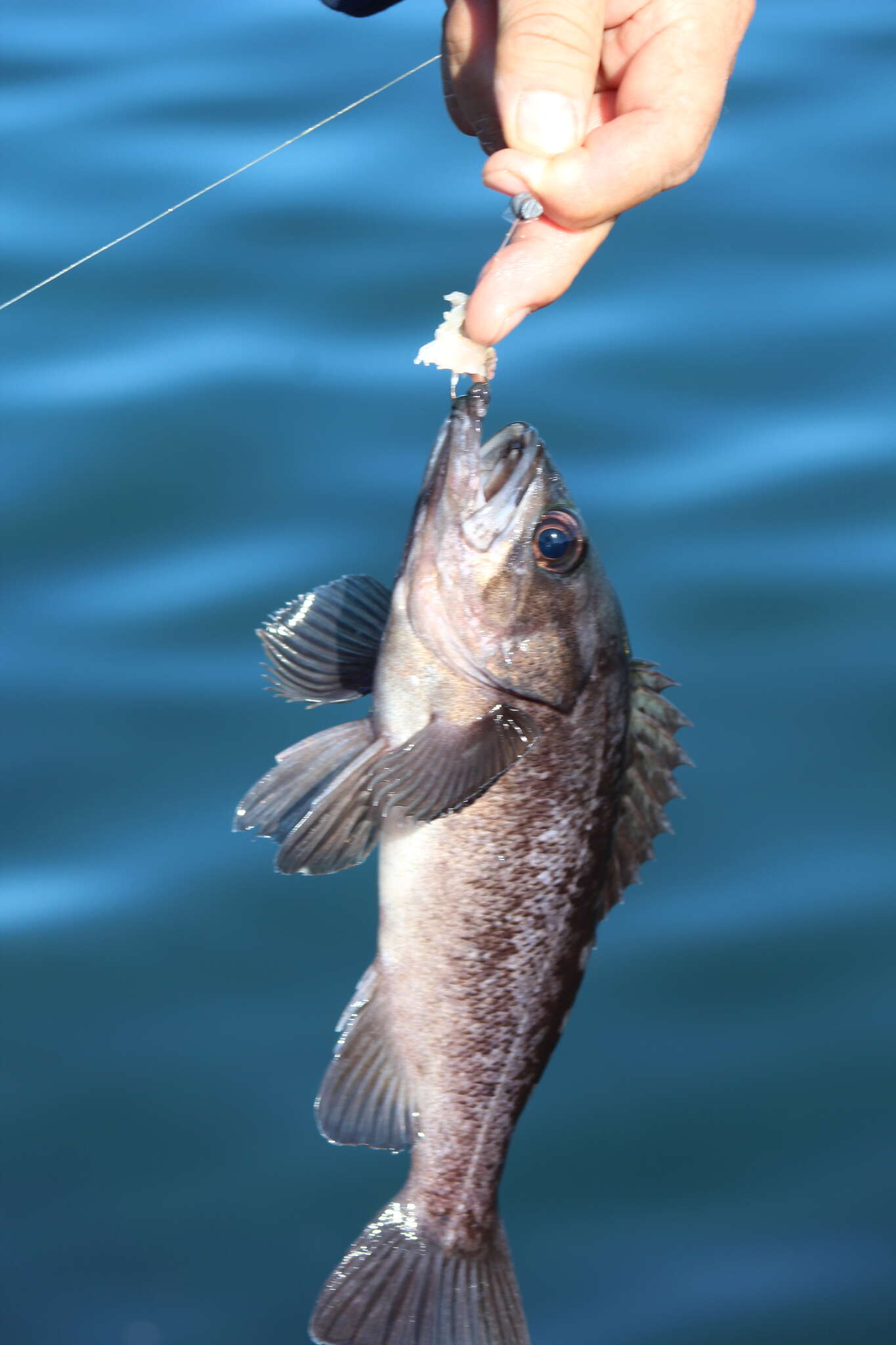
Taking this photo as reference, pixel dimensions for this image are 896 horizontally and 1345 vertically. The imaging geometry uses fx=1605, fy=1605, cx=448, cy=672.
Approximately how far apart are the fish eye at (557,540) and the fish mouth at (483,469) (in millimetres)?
59

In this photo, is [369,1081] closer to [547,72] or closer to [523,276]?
[523,276]

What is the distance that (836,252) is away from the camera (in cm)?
783

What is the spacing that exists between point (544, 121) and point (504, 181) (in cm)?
11

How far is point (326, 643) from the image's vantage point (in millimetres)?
3145

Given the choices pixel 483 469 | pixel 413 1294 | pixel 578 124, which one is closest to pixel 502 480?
pixel 483 469

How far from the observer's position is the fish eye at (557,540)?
296 cm

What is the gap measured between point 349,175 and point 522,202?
590cm

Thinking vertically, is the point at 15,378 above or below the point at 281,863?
above

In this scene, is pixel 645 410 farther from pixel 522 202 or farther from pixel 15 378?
pixel 522 202

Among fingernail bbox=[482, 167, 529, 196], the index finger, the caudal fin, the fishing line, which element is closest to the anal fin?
the caudal fin

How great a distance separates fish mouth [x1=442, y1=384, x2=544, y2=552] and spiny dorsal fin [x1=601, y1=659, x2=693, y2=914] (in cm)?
41

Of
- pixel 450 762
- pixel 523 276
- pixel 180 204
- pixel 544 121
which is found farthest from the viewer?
pixel 180 204

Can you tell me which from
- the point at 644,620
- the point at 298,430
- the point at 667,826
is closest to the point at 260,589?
the point at 298,430

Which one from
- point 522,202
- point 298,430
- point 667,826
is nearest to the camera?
point 522,202
